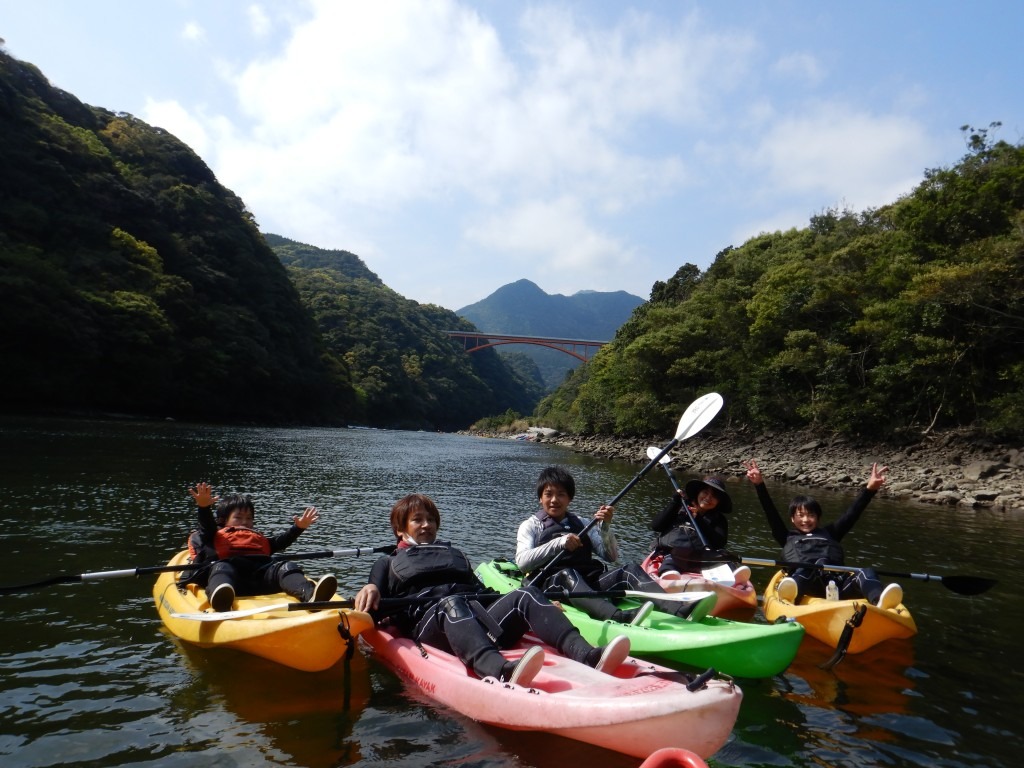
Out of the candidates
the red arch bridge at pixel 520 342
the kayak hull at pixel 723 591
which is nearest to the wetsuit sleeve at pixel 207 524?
the kayak hull at pixel 723 591

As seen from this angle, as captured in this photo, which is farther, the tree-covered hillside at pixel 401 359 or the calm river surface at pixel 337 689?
the tree-covered hillside at pixel 401 359

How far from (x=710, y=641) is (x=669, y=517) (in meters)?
2.91

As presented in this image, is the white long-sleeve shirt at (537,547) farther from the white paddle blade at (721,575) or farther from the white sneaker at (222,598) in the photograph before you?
the white sneaker at (222,598)

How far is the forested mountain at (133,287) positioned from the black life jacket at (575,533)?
118ft

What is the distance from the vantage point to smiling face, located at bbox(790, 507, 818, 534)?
6.36 m

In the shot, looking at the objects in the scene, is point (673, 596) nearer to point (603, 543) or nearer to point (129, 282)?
point (603, 543)

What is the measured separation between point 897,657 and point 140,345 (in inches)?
1627

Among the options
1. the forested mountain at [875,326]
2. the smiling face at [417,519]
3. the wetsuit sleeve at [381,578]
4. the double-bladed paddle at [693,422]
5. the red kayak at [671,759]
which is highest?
the forested mountain at [875,326]

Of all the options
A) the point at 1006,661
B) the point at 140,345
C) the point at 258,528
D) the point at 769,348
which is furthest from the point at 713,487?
the point at 140,345

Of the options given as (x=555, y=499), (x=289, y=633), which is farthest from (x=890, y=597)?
(x=289, y=633)

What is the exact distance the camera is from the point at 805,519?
20.9 ft

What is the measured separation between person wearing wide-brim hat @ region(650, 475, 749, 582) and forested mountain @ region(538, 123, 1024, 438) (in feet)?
56.9

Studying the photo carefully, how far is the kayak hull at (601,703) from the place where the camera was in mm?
3102

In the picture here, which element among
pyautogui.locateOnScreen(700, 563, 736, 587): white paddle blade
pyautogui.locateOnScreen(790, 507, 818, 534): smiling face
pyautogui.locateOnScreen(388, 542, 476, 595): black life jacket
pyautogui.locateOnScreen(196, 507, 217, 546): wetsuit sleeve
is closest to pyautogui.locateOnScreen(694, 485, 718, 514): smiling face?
pyautogui.locateOnScreen(700, 563, 736, 587): white paddle blade
